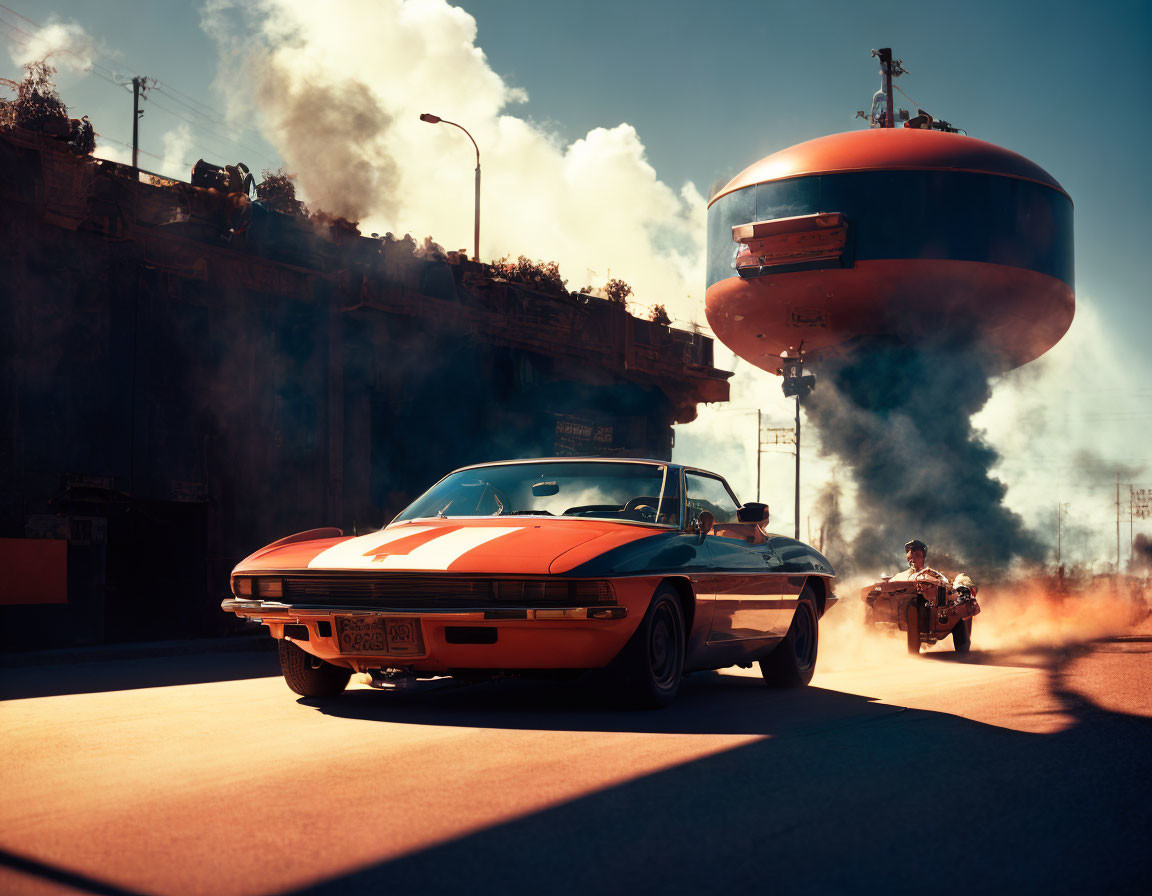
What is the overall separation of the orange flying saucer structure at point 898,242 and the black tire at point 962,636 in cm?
1140

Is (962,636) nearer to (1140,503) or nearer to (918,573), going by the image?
(918,573)

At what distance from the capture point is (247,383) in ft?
65.8

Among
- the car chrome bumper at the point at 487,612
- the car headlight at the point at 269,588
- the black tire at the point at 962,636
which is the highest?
the car headlight at the point at 269,588

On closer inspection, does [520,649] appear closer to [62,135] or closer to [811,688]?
[811,688]

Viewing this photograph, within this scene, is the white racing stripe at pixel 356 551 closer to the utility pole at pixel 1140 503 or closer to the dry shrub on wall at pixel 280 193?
the dry shrub on wall at pixel 280 193

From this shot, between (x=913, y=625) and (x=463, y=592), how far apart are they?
27.4ft

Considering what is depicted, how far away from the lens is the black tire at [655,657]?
6555 millimetres

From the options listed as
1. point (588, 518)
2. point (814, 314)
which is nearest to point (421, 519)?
point (588, 518)

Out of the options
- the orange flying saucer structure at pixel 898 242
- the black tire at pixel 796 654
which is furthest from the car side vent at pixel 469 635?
the orange flying saucer structure at pixel 898 242

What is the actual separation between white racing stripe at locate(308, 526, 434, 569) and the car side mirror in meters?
2.07

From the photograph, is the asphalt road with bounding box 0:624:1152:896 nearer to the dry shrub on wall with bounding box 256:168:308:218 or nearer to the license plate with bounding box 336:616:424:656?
the license plate with bounding box 336:616:424:656

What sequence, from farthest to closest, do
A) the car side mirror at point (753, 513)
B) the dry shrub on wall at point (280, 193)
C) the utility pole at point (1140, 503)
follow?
the utility pole at point (1140, 503) → the dry shrub on wall at point (280, 193) → the car side mirror at point (753, 513)

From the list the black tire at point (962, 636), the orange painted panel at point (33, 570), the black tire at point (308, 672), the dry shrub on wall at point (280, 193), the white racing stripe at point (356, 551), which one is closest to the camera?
the white racing stripe at point (356, 551)

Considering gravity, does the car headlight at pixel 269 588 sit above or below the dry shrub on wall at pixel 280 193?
below
